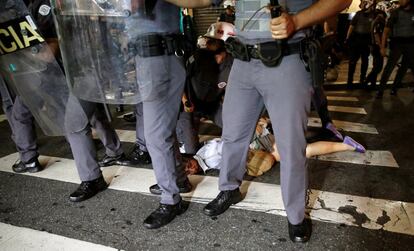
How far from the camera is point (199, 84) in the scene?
3.87 m

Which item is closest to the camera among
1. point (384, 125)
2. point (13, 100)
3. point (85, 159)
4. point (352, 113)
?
point (85, 159)

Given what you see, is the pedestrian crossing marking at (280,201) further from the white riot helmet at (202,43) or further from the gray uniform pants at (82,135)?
the white riot helmet at (202,43)

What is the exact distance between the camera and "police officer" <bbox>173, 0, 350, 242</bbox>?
2.03m

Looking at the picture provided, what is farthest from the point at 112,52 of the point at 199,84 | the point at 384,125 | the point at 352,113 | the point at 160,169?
the point at 352,113

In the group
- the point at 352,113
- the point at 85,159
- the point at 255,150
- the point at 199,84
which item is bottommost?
the point at 352,113

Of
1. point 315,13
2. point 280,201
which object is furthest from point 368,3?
point 315,13

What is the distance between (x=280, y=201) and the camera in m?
2.92

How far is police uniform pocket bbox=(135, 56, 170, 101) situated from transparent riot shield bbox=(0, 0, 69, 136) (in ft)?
2.93

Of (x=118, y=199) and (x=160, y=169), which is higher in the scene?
(x=160, y=169)

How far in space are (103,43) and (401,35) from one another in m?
6.33

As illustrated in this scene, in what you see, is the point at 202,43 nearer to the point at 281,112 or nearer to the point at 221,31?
the point at 221,31

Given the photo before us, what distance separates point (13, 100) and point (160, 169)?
6.88 feet

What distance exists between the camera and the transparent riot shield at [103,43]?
6.79 ft

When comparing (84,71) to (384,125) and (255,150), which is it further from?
(384,125)
